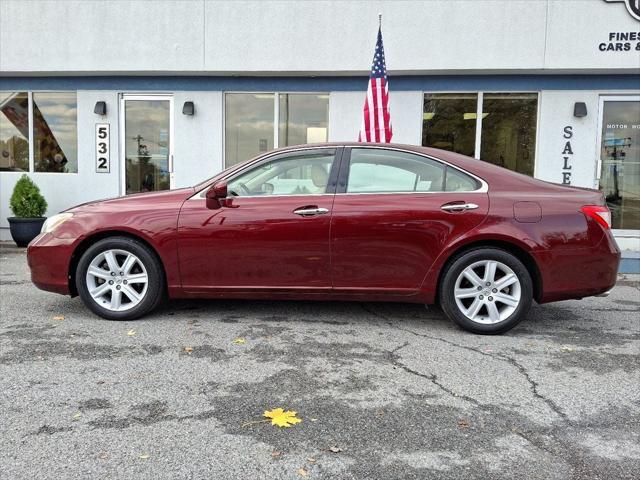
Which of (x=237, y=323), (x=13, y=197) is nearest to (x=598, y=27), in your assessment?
(x=237, y=323)

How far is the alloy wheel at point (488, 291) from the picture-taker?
4566mm

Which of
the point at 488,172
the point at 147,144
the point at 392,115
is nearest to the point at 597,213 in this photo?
the point at 488,172

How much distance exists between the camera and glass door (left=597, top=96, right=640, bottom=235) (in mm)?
8891

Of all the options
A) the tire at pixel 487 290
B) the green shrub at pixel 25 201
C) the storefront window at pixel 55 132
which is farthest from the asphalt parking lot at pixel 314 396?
the storefront window at pixel 55 132

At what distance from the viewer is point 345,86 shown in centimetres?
934

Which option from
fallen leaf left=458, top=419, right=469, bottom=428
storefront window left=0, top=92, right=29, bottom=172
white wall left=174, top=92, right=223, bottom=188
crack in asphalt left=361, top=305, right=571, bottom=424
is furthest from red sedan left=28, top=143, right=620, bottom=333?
storefront window left=0, top=92, right=29, bottom=172

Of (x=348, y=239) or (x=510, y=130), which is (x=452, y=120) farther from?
(x=348, y=239)

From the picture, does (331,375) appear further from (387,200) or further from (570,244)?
(570,244)

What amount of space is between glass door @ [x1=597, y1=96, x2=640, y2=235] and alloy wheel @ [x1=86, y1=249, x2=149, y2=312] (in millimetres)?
7416

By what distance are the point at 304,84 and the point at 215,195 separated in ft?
17.4

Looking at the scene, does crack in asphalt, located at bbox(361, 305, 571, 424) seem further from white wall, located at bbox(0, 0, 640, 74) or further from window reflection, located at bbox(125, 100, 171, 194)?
window reflection, located at bbox(125, 100, 171, 194)

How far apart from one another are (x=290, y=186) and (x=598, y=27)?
21.1 feet

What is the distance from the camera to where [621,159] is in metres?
9.01

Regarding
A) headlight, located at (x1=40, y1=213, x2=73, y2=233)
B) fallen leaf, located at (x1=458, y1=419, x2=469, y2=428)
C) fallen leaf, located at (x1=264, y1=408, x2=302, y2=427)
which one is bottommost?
fallen leaf, located at (x1=458, y1=419, x2=469, y2=428)
